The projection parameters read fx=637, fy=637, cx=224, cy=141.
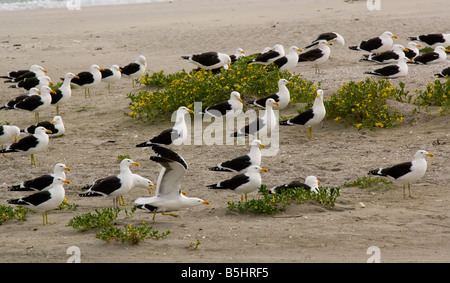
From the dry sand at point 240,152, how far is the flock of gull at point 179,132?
1.05 feet

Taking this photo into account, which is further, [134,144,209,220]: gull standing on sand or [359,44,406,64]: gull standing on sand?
[359,44,406,64]: gull standing on sand

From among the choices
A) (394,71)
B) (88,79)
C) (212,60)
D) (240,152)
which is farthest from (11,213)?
(394,71)

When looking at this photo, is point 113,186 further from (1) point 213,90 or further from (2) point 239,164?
(1) point 213,90

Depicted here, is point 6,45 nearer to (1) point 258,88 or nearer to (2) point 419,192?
(1) point 258,88

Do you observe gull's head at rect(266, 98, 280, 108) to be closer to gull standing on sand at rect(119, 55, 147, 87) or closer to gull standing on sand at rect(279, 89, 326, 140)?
gull standing on sand at rect(279, 89, 326, 140)

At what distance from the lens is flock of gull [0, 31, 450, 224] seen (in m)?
8.89

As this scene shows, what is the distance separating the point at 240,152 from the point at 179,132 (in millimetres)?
1233

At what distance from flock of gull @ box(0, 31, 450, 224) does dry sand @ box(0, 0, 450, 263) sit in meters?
0.32

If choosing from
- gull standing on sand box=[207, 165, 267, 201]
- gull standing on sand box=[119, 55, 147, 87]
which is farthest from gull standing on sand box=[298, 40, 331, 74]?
gull standing on sand box=[207, 165, 267, 201]

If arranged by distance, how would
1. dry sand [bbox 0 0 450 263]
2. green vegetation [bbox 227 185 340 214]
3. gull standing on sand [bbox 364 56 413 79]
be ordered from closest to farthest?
dry sand [bbox 0 0 450 263], green vegetation [bbox 227 185 340 214], gull standing on sand [bbox 364 56 413 79]

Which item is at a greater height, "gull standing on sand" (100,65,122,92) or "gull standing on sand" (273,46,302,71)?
"gull standing on sand" (273,46,302,71)

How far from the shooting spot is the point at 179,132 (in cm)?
1219

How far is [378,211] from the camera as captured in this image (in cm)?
855

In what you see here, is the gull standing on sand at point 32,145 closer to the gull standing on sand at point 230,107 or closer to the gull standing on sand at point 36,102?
the gull standing on sand at point 36,102
